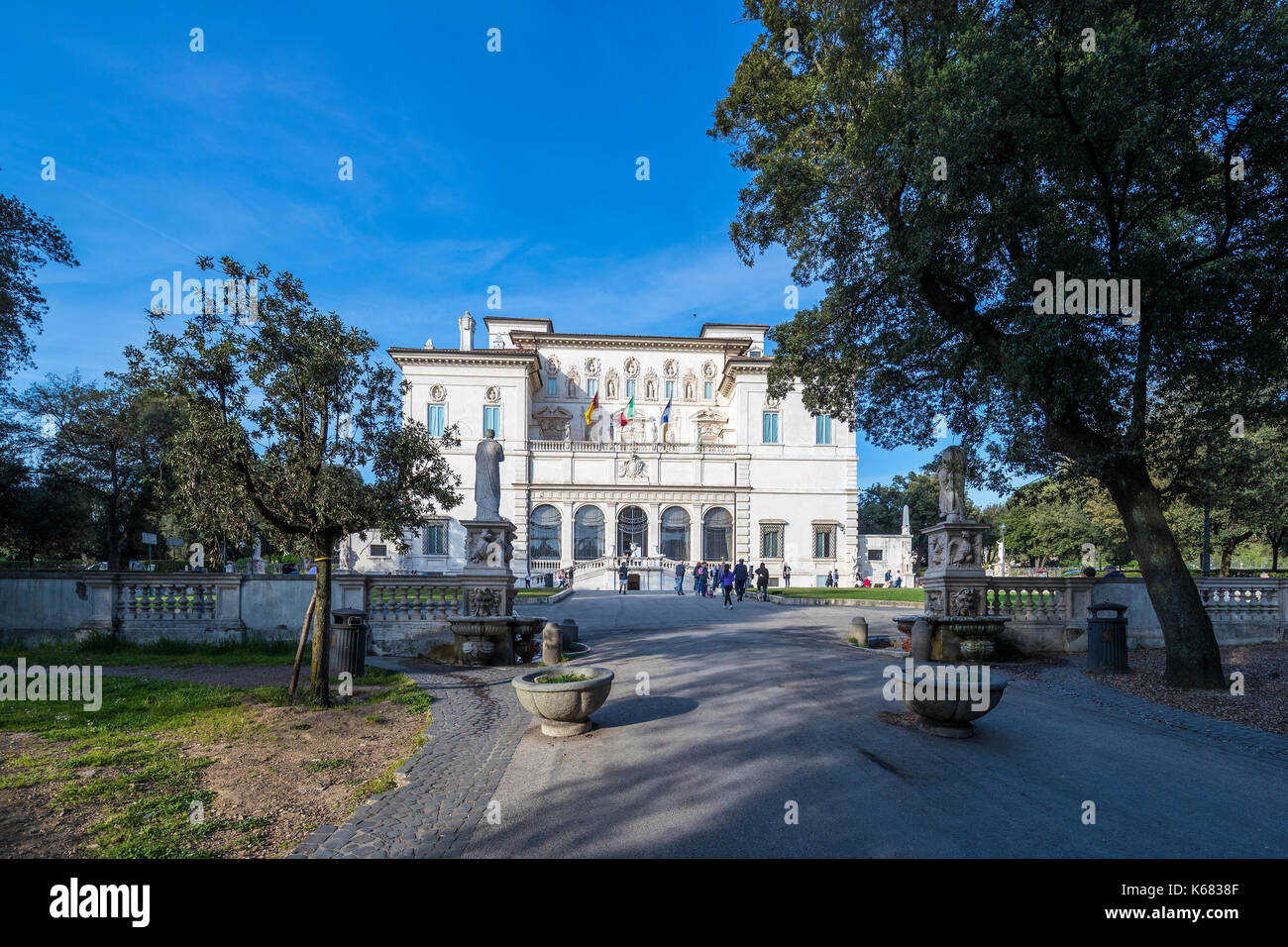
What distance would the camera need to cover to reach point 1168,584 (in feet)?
33.0

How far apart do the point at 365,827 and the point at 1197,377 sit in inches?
497

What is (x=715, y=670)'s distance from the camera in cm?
1052

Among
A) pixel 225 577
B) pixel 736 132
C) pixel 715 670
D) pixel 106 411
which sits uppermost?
pixel 736 132

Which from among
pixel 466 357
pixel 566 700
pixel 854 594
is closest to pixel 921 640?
pixel 566 700

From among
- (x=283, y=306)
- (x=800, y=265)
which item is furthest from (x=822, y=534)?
(x=283, y=306)

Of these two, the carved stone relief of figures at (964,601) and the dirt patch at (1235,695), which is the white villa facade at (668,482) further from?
the dirt patch at (1235,695)

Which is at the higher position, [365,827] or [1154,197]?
[1154,197]

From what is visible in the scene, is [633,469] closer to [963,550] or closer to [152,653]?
[963,550]

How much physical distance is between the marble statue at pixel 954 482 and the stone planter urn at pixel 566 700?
30.9 feet

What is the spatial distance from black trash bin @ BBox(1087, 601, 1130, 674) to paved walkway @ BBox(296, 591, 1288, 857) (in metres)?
1.75

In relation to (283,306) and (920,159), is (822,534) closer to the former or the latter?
(920,159)

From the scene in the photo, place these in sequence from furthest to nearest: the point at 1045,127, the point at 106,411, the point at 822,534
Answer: the point at 822,534
the point at 106,411
the point at 1045,127

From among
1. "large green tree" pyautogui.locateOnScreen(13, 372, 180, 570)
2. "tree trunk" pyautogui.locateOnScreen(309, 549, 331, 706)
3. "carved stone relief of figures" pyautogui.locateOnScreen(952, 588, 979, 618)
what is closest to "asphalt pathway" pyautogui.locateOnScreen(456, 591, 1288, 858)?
"tree trunk" pyautogui.locateOnScreen(309, 549, 331, 706)
